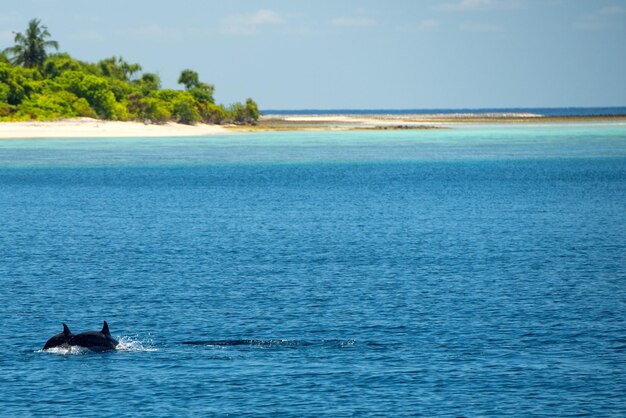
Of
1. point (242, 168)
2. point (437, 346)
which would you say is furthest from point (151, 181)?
point (437, 346)

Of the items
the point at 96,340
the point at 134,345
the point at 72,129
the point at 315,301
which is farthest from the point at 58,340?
the point at 72,129

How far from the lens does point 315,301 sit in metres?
39.7

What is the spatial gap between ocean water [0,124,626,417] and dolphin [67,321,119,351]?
0.28m

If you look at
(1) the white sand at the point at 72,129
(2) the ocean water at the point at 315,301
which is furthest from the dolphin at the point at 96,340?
(1) the white sand at the point at 72,129

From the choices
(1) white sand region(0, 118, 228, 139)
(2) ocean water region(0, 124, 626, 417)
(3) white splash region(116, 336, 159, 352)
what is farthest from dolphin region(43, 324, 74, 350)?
(1) white sand region(0, 118, 228, 139)

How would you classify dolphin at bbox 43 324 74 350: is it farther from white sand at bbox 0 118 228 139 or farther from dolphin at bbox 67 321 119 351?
white sand at bbox 0 118 228 139

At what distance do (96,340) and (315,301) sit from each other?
32.1 feet

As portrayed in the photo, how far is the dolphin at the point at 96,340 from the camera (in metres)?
32.2

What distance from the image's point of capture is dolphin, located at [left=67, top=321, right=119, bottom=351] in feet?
106

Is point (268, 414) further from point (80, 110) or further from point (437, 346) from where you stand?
point (80, 110)

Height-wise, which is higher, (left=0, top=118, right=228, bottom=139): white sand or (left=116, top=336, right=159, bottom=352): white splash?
(left=0, top=118, right=228, bottom=139): white sand

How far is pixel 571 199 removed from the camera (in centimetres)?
8606

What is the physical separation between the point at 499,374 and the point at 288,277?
16896 mm

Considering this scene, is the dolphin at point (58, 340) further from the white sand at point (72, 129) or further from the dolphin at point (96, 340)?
the white sand at point (72, 129)
